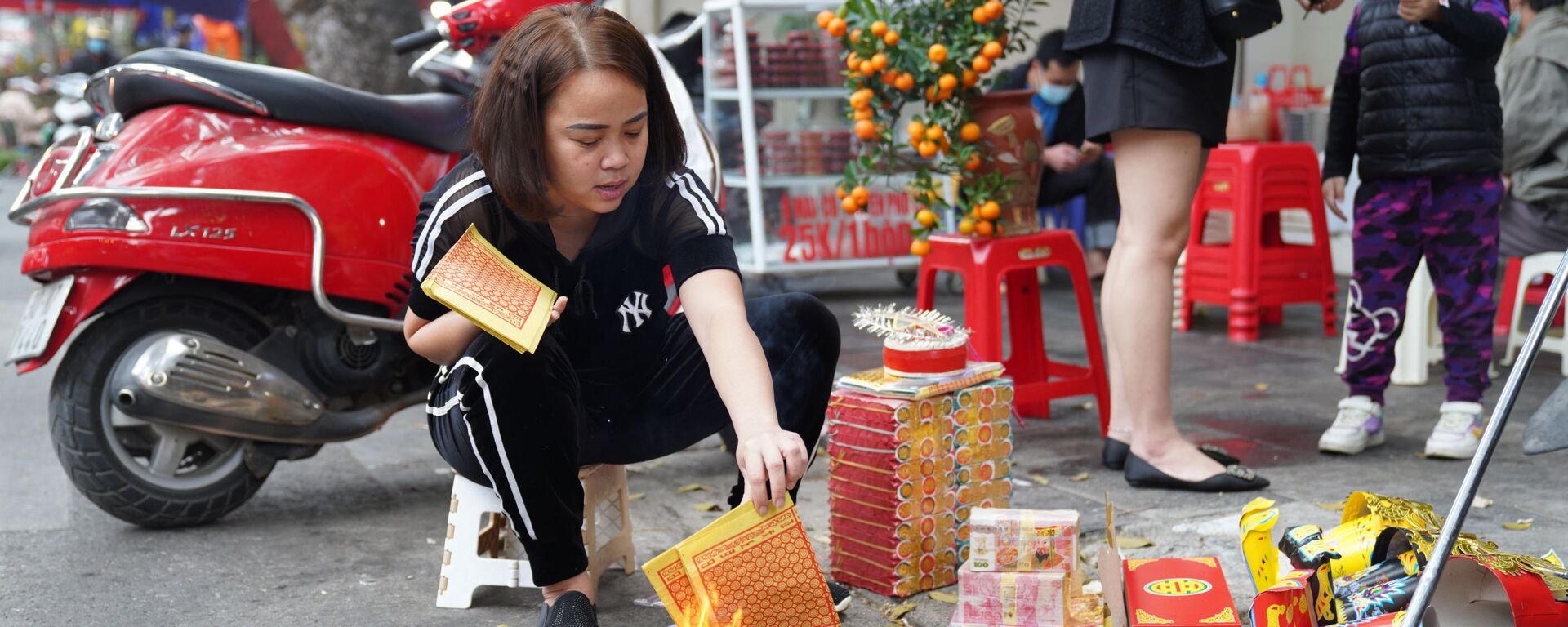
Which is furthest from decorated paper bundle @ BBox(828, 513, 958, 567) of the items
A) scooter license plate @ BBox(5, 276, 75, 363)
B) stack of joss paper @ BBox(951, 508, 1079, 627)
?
scooter license plate @ BBox(5, 276, 75, 363)

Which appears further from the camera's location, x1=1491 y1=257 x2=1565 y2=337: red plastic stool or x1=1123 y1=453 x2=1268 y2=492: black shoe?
x1=1491 y1=257 x2=1565 y2=337: red plastic stool

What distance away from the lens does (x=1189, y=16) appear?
2.84 meters

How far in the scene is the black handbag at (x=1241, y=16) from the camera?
278 centimetres

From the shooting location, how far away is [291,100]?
2.95 m

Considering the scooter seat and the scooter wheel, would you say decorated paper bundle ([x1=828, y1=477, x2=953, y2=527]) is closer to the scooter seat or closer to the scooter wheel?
the scooter seat

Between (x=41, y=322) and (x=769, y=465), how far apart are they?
182 centimetres

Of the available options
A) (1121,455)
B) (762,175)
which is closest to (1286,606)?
(1121,455)

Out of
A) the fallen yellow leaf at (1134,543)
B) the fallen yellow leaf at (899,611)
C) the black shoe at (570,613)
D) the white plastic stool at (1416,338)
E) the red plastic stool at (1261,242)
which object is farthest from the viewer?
the red plastic stool at (1261,242)

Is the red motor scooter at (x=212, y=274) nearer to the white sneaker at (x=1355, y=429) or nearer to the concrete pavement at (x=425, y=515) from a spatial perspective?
the concrete pavement at (x=425, y=515)

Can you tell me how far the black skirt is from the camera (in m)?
2.86

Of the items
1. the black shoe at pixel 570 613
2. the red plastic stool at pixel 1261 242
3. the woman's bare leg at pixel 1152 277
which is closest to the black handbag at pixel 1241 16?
the woman's bare leg at pixel 1152 277

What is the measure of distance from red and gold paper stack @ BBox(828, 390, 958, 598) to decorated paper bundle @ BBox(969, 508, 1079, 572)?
291 millimetres

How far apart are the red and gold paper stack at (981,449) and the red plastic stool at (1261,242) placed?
2.94 meters

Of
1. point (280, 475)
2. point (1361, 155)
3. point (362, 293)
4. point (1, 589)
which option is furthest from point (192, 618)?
point (1361, 155)
